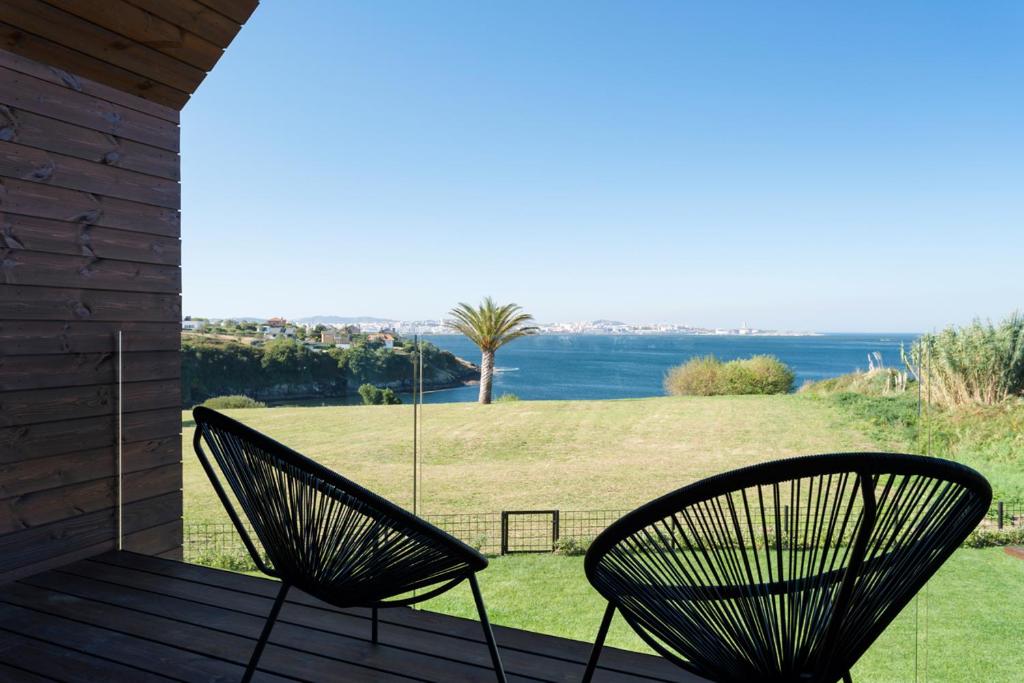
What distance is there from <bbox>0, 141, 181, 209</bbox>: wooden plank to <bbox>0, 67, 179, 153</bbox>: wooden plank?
16cm

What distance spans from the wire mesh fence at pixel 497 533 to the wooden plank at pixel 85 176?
5.68 feet

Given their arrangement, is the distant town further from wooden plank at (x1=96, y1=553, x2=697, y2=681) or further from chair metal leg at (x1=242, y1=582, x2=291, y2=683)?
chair metal leg at (x1=242, y1=582, x2=291, y2=683)

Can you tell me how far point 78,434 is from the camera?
2965 mm

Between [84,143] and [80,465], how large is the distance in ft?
4.51

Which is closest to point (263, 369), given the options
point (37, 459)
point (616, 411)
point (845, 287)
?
point (37, 459)

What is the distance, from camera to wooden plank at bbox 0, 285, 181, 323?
2.73m

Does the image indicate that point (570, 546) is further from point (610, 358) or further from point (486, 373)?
point (610, 358)

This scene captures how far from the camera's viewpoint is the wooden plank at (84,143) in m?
2.72

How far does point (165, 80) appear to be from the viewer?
3.16 metres

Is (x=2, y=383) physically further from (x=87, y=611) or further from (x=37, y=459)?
(x=87, y=611)

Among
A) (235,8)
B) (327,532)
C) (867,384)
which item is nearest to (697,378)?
(867,384)

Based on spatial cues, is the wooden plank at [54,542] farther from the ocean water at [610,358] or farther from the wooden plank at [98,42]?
the wooden plank at [98,42]

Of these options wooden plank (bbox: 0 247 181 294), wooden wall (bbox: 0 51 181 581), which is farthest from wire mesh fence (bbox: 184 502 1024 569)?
wooden plank (bbox: 0 247 181 294)

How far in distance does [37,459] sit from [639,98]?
249 inches
